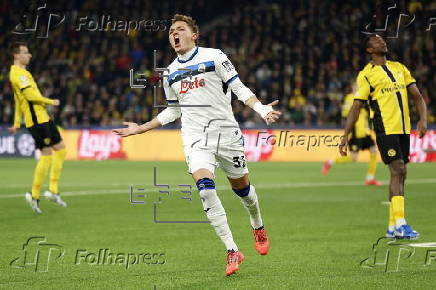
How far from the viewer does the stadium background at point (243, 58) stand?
30.8 m

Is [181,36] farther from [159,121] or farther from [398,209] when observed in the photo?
[398,209]

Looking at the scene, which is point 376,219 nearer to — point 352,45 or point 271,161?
point 271,161

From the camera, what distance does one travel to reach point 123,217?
13.2 meters

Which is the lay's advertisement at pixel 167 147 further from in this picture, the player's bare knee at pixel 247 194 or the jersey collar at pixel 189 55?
the jersey collar at pixel 189 55

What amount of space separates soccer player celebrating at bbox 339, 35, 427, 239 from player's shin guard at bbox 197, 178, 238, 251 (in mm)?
2819

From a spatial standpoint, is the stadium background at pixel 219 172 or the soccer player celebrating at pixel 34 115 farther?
the soccer player celebrating at pixel 34 115

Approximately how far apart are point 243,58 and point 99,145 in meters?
7.27

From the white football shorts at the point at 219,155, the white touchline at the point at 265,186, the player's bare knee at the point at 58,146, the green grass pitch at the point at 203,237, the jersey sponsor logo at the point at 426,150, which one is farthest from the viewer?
the jersey sponsor logo at the point at 426,150

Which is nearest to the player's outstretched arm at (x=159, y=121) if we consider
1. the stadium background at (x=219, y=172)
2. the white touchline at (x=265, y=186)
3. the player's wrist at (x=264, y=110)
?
the player's wrist at (x=264, y=110)

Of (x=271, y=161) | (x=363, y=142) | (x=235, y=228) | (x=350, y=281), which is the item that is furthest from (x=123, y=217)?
(x=271, y=161)

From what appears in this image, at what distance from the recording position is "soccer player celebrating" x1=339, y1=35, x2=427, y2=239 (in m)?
10.6

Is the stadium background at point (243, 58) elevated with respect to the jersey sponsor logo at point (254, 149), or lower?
elevated

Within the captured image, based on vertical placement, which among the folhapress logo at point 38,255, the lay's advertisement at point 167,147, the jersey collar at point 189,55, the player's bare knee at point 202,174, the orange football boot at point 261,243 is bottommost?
the lay's advertisement at point 167,147

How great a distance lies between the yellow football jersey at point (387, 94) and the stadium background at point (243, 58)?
16.7 metres
